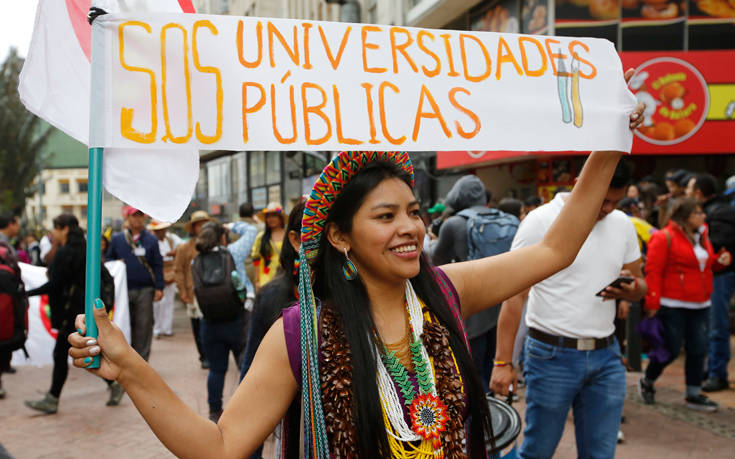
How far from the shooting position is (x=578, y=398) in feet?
10.7

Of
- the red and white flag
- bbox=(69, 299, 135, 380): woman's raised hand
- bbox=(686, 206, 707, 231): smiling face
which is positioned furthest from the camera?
bbox=(686, 206, 707, 231): smiling face

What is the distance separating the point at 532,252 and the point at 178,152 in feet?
4.15

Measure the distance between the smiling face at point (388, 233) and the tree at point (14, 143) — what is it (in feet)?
104

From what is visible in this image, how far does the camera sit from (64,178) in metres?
71.8

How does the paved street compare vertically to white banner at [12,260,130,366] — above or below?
below

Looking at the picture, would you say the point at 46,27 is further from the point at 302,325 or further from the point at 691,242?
the point at 691,242

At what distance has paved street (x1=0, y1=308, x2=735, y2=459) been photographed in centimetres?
486

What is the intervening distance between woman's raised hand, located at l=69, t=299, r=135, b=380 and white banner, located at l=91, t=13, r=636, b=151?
467mm

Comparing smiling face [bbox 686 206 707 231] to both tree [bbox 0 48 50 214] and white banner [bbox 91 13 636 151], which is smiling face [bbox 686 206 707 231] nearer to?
white banner [bbox 91 13 636 151]

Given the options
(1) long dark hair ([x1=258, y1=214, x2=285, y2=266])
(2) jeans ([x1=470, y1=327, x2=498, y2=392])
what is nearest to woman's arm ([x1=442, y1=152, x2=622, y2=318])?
(2) jeans ([x1=470, y1=327, x2=498, y2=392])

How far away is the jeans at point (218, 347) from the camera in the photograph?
522 centimetres

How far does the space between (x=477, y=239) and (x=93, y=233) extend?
12.6 feet

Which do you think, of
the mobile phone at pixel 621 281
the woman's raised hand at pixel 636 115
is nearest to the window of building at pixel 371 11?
the mobile phone at pixel 621 281

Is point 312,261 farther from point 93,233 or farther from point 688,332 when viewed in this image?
point 688,332
